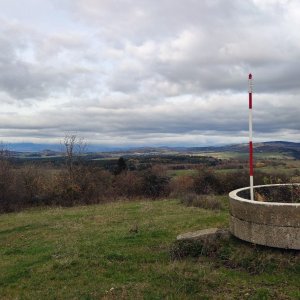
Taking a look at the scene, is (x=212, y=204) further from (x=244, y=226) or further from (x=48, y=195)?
(x=48, y=195)

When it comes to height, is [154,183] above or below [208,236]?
below

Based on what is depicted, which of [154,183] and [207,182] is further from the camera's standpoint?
[154,183]

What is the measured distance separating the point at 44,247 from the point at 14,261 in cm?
130

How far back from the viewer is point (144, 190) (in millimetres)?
41219

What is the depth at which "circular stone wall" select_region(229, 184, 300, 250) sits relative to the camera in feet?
25.3

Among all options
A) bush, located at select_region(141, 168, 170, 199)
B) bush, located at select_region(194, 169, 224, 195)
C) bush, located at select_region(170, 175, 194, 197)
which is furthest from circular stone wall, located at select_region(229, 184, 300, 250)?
bush, located at select_region(141, 168, 170, 199)

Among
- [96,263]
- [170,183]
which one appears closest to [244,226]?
[96,263]

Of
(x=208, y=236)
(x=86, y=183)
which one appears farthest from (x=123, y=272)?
(x=86, y=183)

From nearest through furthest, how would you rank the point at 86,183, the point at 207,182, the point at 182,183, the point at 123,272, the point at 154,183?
the point at 123,272
the point at 86,183
the point at 207,182
the point at 154,183
the point at 182,183

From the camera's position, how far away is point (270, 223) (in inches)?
313

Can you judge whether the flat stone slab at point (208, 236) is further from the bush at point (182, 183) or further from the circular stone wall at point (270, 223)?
→ the bush at point (182, 183)

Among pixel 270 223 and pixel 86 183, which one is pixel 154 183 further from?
pixel 270 223

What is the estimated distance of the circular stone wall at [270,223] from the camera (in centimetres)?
771

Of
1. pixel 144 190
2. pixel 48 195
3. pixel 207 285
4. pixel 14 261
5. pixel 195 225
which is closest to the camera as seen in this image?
pixel 207 285
